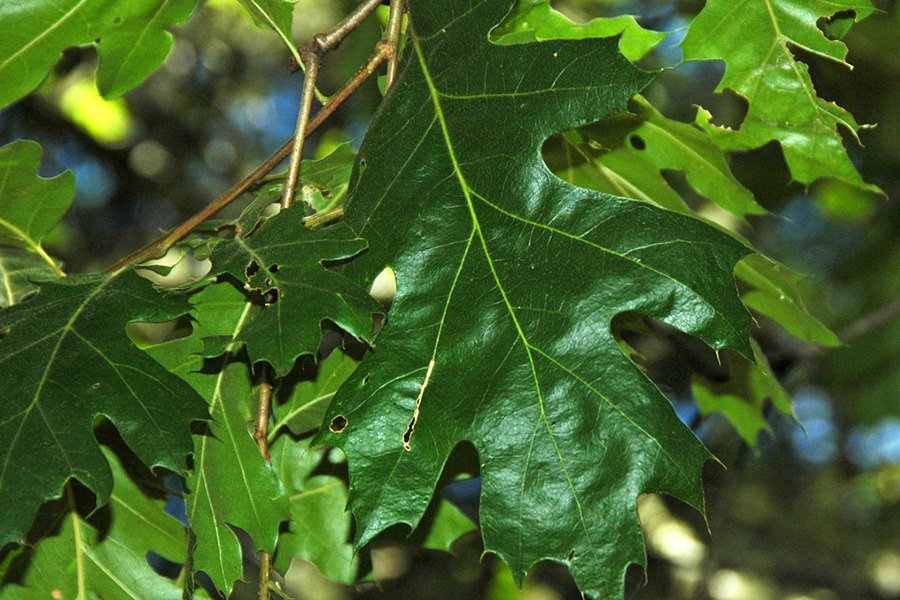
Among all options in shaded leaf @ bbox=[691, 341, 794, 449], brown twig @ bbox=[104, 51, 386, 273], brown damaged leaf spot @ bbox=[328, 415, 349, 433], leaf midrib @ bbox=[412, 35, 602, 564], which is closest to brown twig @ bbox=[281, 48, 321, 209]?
brown twig @ bbox=[104, 51, 386, 273]

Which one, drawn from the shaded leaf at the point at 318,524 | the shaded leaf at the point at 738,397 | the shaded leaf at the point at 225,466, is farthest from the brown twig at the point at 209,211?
the shaded leaf at the point at 738,397

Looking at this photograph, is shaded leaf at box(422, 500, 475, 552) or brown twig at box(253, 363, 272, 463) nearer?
brown twig at box(253, 363, 272, 463)

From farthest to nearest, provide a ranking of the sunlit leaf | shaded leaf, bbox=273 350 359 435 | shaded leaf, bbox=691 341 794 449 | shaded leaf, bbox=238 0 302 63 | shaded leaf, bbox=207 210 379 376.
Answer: shaded leaf, bbox=691 341 794 449
the sunlit leaf
shaded leaf, bbox=238 0 302 63
shaded leaf, bbox=273 350 359 435
shaded leaf, bbox=207 210 379 376

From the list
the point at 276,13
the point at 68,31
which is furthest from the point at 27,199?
the point at 276,13

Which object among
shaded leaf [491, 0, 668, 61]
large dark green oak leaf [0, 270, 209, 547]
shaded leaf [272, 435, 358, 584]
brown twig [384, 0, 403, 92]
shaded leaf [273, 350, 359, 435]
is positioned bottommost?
shaded leaf [272, 435, 358, 584]

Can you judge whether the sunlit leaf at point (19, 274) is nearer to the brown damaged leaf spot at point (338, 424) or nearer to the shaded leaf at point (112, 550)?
the shaded leaf at point (112, 550)

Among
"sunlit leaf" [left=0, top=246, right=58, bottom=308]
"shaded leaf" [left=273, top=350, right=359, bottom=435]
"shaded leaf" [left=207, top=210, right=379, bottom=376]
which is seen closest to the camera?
"shaded leaf" [left=207, top=210, right=379, bottom=376]

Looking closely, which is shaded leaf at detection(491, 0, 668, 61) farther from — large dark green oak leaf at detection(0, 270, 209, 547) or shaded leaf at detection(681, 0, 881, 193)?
large dark green oak leaf at detection(0, 270, 209, 547)
